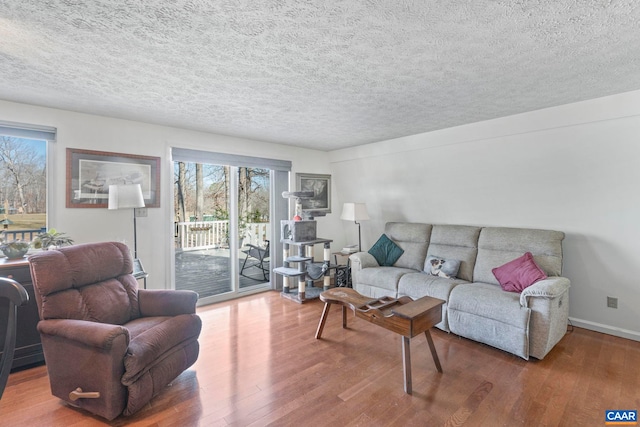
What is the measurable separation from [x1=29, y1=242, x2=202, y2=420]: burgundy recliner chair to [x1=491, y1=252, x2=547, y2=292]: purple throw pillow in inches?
119

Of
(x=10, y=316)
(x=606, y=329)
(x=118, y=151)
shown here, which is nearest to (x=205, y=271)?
(x=118, y=151)

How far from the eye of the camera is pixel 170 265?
382cm

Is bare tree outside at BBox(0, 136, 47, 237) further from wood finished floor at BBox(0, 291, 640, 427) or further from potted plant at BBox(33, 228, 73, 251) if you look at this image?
wood finished floor at BBox(0, 291, 640, 427)

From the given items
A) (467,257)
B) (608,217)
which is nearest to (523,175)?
(608,217)

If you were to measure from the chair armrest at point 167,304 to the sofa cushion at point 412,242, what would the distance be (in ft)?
9.12

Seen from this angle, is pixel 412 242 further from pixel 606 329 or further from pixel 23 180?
pixel 23 180

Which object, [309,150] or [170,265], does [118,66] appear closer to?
[170,265]

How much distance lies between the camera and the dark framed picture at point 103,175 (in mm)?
3181

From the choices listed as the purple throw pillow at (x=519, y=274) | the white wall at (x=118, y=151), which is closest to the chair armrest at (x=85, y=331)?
the white wall at (x=118, y=151)

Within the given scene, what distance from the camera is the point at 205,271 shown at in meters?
4.52

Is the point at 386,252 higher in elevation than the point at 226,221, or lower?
lower

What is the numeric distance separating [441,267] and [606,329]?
1667mm

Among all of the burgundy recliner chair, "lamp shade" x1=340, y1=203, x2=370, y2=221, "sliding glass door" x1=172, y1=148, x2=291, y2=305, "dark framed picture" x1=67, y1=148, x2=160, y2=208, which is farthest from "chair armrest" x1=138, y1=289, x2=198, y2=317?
"lamp shade" x1=340, y1=203, x2=370, y2=221

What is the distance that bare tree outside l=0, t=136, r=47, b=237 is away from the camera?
2.96m
